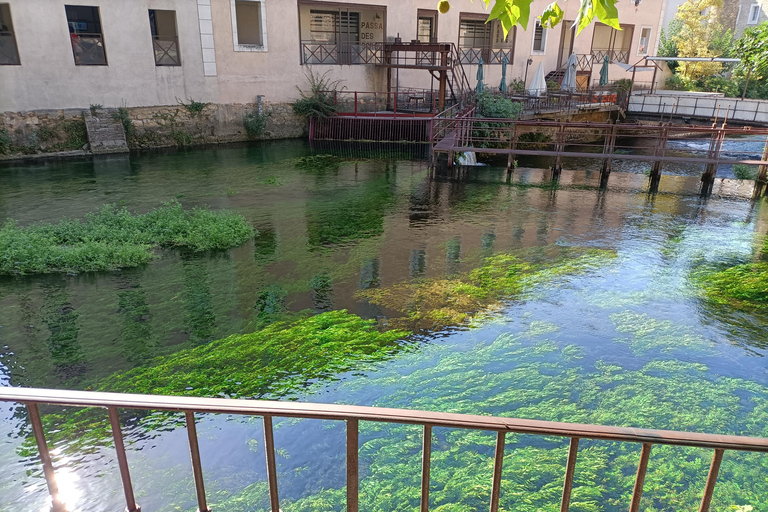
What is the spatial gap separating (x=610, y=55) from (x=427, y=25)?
484 inches

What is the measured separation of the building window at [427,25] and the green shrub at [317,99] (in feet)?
16.6

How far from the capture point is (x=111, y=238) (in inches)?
363

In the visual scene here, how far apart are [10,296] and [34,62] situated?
12.7 m

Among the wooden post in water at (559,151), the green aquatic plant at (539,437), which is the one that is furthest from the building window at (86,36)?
the green aquatic plant at (539,437)

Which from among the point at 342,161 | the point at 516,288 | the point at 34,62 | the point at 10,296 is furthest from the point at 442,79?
the point at 10,296

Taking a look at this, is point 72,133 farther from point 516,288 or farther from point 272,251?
point 516,288

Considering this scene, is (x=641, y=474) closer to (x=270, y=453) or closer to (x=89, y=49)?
(x=270, y=453)

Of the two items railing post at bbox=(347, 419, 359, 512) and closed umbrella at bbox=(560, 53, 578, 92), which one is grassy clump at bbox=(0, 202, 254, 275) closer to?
railing post at bbox=(347, 419, 359, 512)

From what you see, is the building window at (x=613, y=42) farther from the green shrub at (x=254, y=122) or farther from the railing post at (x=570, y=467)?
the railing post at (x=570, y=467)

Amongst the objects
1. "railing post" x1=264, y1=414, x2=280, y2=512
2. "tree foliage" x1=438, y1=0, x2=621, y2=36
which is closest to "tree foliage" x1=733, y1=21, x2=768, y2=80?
"tree foliage" x1=438, y1=0, x2=621, y2=36

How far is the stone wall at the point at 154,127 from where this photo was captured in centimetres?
1703

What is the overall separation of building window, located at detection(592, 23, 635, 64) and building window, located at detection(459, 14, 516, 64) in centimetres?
683

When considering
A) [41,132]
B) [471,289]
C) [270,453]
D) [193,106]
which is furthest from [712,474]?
[193,106]

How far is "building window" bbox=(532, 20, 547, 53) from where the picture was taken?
94.6 feet
